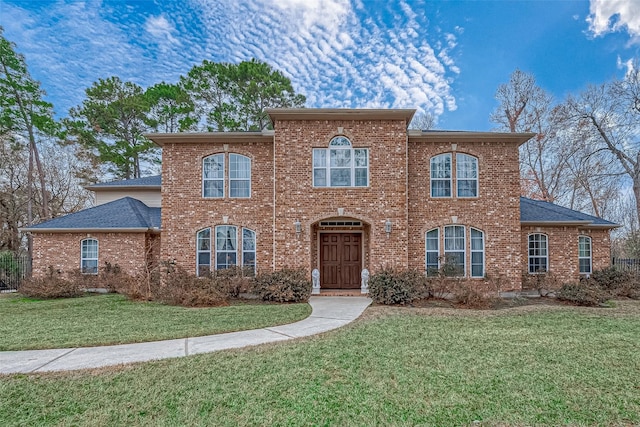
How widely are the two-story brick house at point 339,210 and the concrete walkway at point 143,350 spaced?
173 inches

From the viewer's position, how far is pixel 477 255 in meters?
12.0

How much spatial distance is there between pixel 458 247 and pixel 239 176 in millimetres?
8843

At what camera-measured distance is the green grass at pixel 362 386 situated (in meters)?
3.43

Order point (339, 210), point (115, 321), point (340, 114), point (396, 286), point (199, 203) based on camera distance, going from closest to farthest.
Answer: point (115, 321) → point (396, 286) → point (340, 114) → point (339, 210) → point (199, 203)

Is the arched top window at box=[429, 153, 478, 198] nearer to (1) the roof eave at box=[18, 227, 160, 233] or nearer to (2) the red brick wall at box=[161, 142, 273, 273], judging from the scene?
(2) the red brick wall at box=[161, 142, 273, 273]

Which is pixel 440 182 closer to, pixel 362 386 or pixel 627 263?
pixel 362 386

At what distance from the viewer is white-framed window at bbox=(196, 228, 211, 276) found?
12234 millimetres

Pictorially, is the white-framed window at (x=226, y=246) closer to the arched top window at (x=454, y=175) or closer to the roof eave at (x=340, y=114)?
the roof eave at (x=340, y=114)

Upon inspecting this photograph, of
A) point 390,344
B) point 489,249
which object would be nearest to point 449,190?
point 489,249

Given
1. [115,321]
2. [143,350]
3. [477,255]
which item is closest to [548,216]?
[477,255]

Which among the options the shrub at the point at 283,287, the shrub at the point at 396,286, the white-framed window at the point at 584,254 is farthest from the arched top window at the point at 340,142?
the white-framed window at the point at 584,254

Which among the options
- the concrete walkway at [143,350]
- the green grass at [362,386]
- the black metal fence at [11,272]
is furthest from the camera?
the black metal fence at [11,272]

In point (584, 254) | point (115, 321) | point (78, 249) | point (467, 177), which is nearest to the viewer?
point (115, 321)

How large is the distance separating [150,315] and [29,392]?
181 inches
